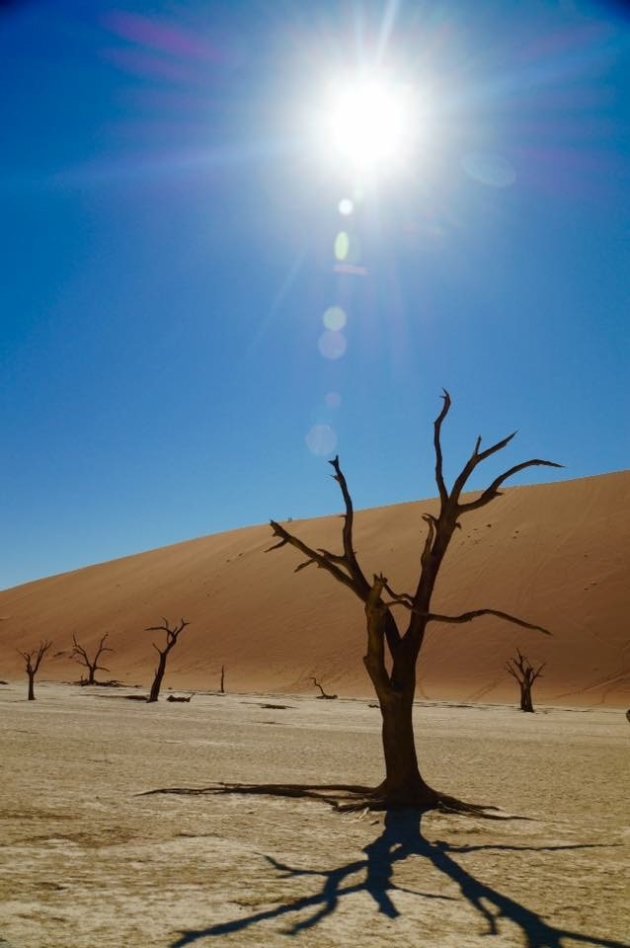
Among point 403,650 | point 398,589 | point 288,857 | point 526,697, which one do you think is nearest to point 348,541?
point 403,650

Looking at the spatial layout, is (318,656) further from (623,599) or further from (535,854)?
(535,854)

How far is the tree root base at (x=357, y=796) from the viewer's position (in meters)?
8.42

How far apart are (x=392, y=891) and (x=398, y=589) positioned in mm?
45496

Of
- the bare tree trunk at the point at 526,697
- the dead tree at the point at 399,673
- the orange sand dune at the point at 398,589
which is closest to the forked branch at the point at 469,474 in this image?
the dead tree at the point at 399,673

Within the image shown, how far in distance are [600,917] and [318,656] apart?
41.4 m

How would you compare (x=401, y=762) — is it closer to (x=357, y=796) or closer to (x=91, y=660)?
(x=357, y=796)

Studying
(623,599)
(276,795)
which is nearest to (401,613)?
(623,599)

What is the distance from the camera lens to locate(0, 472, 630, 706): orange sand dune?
3969cm

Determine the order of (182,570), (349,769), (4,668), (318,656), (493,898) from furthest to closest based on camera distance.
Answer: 1. (182,570)
2. (4,668)
3. (318,656)
4. (349,769)
5. (493,898)

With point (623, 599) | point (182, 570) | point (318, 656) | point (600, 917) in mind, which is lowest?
point (600, 917)

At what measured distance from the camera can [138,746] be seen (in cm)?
1372

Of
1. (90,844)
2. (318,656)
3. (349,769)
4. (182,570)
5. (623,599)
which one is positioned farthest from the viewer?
(182,570)

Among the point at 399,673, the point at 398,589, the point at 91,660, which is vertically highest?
the point at 398,589

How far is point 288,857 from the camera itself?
611cm
